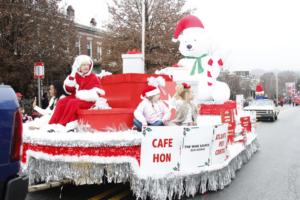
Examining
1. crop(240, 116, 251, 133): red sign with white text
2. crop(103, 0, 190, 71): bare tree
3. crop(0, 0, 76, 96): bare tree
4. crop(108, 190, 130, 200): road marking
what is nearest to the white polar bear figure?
crop(240, 116, 251, 133): red sign with white text

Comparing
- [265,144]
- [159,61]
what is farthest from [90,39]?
[265,144]

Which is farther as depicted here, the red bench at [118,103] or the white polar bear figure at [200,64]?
the white polar bear figure at [200,64]

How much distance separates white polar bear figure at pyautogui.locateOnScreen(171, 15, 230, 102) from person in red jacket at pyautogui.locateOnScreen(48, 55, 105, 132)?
458 centimetres

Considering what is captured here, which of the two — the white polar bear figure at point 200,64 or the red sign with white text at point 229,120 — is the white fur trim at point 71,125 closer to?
the red sign with white text at point 229,120

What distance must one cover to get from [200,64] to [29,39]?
46.7ft

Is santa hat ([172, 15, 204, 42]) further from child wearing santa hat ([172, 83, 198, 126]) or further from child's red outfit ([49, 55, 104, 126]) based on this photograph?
child's red outfit ([49, 55, 104, 126])

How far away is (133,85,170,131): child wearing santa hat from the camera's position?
6.31 metres

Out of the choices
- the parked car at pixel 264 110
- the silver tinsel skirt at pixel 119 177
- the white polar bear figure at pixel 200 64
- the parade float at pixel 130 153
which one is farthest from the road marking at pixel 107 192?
the parked car at pixel 264 110

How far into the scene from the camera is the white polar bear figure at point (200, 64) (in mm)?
11094

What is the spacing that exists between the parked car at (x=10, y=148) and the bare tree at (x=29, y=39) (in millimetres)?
19507

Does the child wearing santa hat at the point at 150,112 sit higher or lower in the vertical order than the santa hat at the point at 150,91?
lower

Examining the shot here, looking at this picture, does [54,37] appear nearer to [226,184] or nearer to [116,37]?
[116,37]

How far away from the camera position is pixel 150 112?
6.42 metres

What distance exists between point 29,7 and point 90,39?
1998 centimetres
